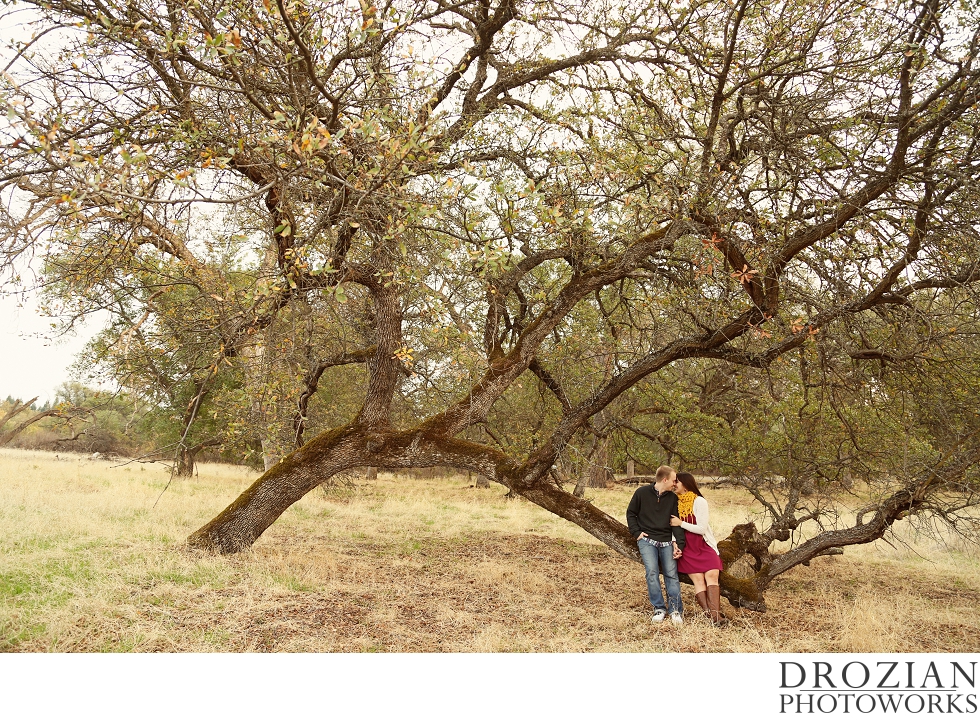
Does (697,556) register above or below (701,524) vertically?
below

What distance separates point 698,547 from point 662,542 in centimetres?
39

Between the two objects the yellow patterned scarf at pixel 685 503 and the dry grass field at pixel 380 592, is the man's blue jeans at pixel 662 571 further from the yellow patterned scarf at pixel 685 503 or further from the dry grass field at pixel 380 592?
the yellow patterned scarf at pixel 685 503

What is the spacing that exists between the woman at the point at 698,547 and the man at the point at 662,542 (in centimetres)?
9

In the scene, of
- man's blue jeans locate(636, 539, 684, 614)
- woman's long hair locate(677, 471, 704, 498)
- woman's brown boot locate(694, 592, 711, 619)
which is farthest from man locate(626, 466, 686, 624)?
woman's brown boot locate(694, 592, 711, 619)

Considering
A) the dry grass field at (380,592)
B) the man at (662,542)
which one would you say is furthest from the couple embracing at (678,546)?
the dry grass field at (380,592)

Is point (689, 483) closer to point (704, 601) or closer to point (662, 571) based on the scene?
point (662, 571)

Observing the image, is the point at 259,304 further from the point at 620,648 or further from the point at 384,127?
the point at 620,648

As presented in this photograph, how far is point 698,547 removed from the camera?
687 cm

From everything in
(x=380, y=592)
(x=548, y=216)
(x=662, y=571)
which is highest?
(x=548, y=216)

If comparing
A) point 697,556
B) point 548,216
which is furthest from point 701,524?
point 548,216

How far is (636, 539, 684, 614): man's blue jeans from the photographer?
6.90 metres

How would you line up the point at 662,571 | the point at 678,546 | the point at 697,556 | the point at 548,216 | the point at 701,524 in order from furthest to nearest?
the point at 662,571 < the point at 678,546 < the point at 697,556 < the point at 701,524 < the point at 548,216
